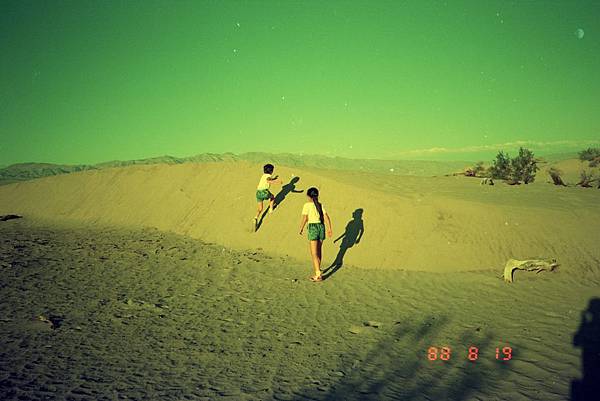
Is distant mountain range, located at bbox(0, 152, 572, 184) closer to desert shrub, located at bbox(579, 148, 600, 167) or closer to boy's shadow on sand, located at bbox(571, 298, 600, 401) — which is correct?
desert shrub, located at bbox(579, 148, 600, 167)

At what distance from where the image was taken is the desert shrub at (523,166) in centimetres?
1981

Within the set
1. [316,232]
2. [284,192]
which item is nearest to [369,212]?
[284,192]

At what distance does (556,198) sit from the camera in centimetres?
1185

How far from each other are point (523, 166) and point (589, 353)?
17.5 metres

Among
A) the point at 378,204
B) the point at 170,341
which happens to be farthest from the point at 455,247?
the point at 170,341

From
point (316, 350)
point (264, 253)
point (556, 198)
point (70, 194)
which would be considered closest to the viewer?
point (316, 350)

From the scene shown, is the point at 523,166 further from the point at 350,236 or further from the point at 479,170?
the point at 350,236

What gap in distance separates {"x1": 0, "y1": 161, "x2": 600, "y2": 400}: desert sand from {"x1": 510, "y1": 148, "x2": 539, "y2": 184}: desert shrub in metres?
6.38

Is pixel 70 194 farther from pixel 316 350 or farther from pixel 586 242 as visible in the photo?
pixel 586 242

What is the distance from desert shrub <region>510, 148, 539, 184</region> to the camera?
780 inches

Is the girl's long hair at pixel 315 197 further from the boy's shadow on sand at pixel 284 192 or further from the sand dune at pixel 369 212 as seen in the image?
the boy's shadow on sand at pixel 284 192

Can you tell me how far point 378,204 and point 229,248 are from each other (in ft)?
14.6
